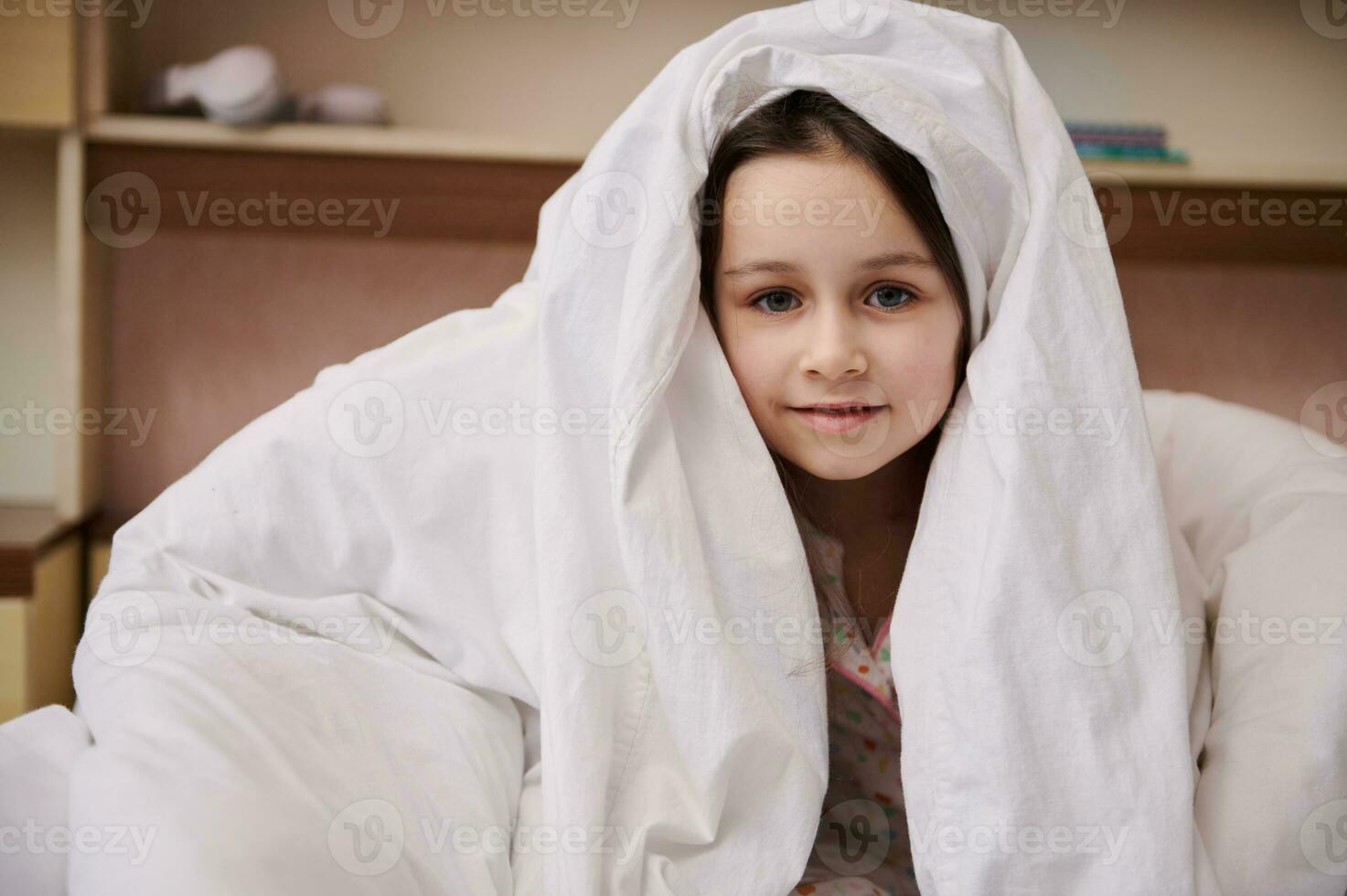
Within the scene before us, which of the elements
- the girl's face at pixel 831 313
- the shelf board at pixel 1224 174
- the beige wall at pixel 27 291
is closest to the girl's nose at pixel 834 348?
the girl's face at pixel 831 313

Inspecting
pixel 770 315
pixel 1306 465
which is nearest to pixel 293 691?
pixel 770 315

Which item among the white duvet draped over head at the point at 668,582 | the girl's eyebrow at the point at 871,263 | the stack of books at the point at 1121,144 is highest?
the stack of books at the point at 1121,144

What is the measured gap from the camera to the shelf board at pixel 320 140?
1.53m

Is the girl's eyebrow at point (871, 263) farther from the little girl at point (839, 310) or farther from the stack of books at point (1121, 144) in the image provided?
the stack of books at point (1121, 144)

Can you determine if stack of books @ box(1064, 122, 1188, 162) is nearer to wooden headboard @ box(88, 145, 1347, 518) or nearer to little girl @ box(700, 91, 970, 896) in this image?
wooden headboard @ box(88, 145, 1347, 518)

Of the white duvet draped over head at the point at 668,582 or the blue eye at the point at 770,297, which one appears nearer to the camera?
the white duvet draped over head at the point at 668,582

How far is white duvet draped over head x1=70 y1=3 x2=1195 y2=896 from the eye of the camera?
750 millimetres

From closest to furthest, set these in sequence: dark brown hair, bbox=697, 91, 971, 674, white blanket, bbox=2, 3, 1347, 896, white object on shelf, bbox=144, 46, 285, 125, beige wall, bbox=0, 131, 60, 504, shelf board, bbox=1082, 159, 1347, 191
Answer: white blanket, bbox=2, 3, 1347, 896, dark brown hair, bbox=697, 91, 971, 674, white object on shelf, bbox=144, 46, 285, 125, shelf board, bbox=1082, 159, 1347, 191, beige wall, bbox=0, 131, 60, 504

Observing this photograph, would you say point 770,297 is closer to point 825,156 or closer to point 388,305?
point 825,156

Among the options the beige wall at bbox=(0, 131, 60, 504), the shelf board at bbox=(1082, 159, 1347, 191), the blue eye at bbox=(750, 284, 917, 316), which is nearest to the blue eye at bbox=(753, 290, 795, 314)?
the blue eye at bbox=(750, 284, 917, 316)

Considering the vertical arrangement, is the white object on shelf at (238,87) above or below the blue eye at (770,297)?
above

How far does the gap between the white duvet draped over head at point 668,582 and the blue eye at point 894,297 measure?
0.18 ft

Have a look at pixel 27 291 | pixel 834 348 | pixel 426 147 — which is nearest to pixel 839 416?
pixel 834 348

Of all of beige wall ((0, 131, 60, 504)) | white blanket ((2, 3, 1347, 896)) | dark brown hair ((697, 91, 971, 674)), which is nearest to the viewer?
white blanket ((2, 3, 1347, 896))
